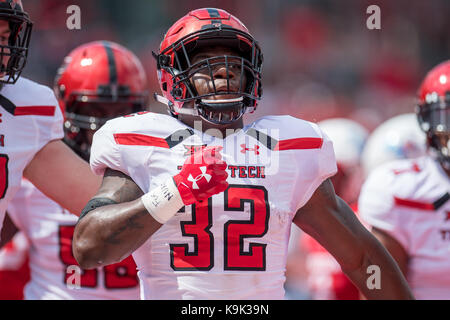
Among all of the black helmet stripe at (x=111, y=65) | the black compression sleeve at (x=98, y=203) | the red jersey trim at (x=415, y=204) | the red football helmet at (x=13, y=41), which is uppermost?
the red football helmet at (x=13, y=41)

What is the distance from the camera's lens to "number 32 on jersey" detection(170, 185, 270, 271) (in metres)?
1.89

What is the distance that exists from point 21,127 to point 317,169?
3.33 ft

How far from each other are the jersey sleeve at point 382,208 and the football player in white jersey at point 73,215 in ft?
3.32

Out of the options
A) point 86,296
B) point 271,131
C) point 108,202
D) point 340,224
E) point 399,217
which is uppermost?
point 271,131

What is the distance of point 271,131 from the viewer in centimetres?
202

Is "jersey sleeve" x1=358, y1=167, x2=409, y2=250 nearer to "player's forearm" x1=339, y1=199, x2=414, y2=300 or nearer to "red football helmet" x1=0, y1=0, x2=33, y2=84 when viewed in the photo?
"player's forearm" x1=339, y1=199, x2=414, y2=300

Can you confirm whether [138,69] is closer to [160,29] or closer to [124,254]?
[124,254]

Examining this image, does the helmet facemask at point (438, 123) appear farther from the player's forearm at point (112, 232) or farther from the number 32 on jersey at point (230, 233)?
the player's forearm at point (112, 232)

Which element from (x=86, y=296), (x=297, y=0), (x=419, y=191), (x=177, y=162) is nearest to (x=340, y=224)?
(x=177, y=162)

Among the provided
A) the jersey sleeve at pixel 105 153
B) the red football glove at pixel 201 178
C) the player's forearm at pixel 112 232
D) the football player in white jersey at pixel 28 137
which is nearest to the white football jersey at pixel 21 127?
the football player in white jersey at pixel 28 137

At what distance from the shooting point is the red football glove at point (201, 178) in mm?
1716

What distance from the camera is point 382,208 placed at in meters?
3.01

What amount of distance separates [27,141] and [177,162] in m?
0.72
